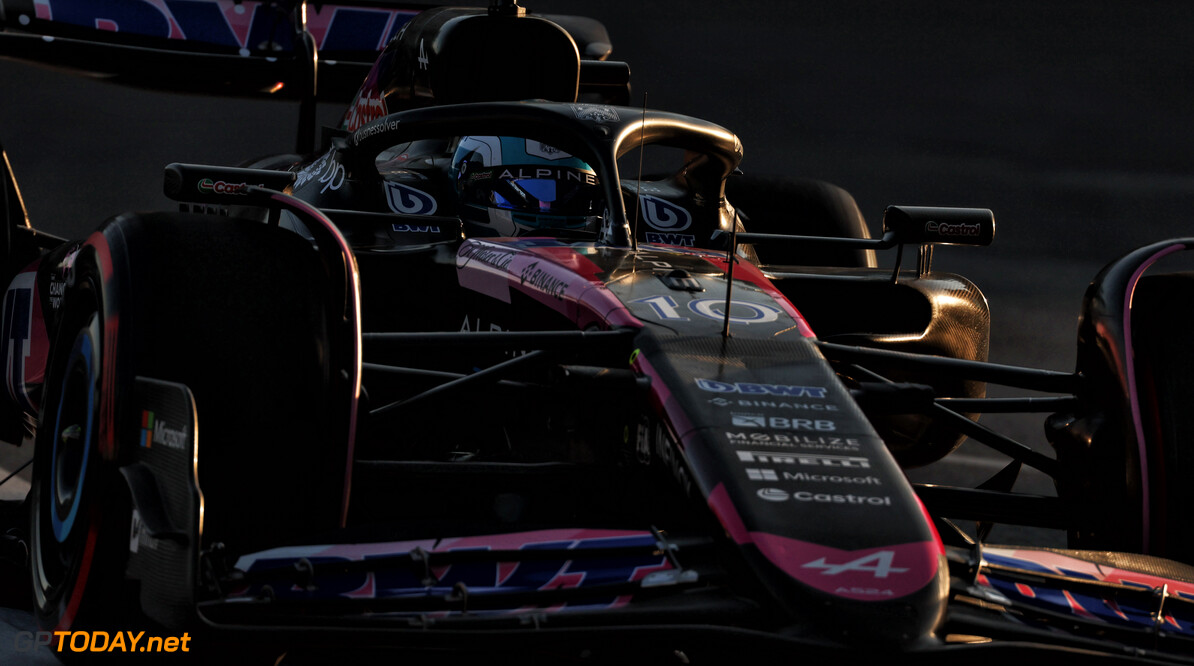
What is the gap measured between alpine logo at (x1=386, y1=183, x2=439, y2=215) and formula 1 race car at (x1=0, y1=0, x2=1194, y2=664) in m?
0.01

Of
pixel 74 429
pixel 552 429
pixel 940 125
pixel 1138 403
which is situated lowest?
pixel 940 125

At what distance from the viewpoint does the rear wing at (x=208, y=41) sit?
4465mm

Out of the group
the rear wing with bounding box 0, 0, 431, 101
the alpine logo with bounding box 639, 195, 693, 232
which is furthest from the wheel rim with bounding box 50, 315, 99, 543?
the rear wing with bounding box 0, 0, 431, 101

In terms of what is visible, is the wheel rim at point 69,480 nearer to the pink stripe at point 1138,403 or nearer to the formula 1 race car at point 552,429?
the formula 1 race car at point 552,429

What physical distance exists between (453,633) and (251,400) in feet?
1.84

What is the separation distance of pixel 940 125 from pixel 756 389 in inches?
438

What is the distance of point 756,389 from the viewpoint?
1.94 meters

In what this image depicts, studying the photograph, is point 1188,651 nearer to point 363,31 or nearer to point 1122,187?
point 363,31

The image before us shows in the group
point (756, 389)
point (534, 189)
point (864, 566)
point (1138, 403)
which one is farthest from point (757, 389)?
point (534, 189)

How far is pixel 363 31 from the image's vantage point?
5062mm

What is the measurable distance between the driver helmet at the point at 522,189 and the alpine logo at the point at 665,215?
244mm

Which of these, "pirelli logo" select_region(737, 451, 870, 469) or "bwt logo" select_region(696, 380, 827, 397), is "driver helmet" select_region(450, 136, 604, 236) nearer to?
"bwt logo" select_region(696, 380, 827, 397)

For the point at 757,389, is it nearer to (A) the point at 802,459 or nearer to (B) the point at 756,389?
(B) the point at 756,389

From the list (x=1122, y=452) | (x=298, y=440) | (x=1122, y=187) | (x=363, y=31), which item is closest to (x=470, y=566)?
(x=298, y=440)
